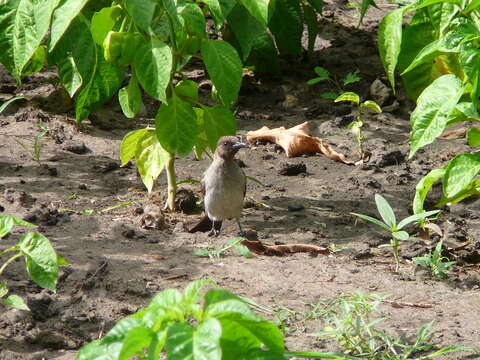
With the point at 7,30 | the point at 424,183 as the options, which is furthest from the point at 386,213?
the point at 7,30

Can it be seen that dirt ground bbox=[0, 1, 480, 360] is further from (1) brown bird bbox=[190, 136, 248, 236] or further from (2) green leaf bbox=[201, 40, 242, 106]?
(2) green leaf bbox=[201, 40, 242, 106]

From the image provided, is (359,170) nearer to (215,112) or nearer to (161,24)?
(215,112)

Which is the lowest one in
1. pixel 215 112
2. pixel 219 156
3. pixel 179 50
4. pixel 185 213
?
pixel 185 213

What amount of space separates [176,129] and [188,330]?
8.93 ft

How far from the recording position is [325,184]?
677 cm

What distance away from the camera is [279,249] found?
5496 mm

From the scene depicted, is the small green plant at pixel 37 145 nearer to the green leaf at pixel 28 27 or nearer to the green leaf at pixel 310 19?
the green leaf at pixel 28 27

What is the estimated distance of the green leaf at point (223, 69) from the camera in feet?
17.6

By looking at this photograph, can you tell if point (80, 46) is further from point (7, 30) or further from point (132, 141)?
point (132, 141)

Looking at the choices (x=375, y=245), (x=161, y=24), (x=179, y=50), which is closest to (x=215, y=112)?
(x=179, y=50)

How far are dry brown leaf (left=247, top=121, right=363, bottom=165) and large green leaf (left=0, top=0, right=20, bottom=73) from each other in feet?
8.96

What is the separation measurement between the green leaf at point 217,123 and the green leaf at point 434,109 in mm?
1653

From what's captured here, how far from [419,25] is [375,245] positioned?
1509 millimetres

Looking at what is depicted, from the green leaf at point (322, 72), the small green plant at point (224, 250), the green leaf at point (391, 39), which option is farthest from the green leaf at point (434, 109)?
the green leaf at point (322, 72)
